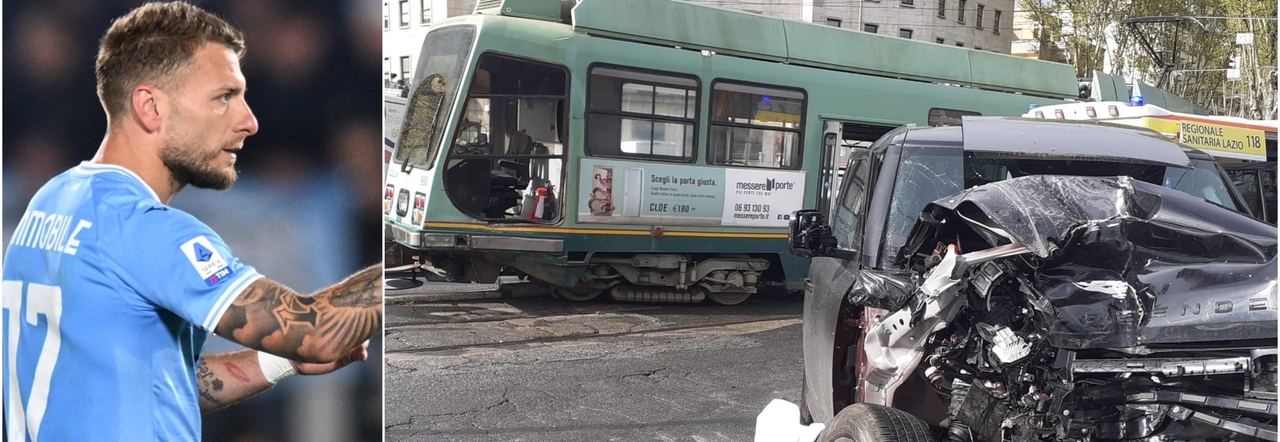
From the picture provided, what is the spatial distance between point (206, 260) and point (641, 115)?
27.9 feet

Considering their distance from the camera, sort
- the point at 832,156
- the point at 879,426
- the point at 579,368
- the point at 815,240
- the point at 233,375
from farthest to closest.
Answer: the point at 832,156 → the point at 579,368 → the point at 815,240 → the point at 879,426 → the point at 233,375

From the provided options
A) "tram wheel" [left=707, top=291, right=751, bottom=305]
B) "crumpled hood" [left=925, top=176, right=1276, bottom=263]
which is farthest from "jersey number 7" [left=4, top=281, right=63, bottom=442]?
"tram wheel" [left=707, top=291, right=751, bottom=305]

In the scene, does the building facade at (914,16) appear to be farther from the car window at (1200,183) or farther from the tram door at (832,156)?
the car window at (1200,183)

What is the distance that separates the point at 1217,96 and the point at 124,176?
5592 cm

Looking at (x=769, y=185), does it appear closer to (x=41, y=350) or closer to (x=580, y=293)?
(x=580, y=293)

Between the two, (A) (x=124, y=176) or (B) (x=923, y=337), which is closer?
(A) (x=124, y=176)

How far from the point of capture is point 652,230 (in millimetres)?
10672

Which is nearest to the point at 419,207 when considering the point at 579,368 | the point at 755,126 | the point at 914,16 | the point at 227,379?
the point at 579,368

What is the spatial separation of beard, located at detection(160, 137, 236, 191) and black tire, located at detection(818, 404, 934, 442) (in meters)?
2.08

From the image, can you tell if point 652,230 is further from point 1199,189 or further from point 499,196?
point 1199,189

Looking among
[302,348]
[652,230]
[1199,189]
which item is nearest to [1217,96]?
[652,230]

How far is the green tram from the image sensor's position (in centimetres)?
991

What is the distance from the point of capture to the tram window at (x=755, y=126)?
36.1 ft

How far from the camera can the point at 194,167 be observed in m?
2.33
